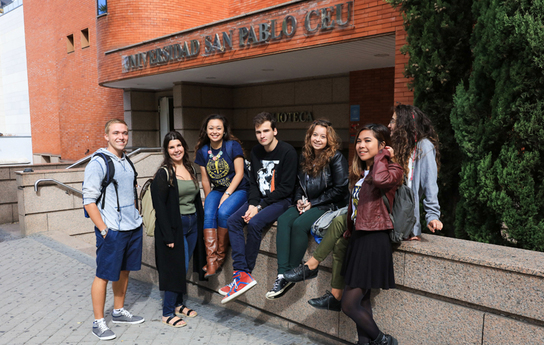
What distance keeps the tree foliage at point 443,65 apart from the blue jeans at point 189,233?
289 centimetres

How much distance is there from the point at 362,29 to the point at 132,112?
43.0 feet

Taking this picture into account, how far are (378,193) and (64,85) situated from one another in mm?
23200

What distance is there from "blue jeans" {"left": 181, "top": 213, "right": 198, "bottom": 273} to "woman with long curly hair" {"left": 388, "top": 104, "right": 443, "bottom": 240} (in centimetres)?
230

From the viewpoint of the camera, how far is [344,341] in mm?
3914

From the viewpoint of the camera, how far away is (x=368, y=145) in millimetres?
3301

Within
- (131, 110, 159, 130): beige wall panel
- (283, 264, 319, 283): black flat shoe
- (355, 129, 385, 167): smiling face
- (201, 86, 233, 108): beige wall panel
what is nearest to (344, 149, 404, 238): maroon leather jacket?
(355, 129, 385, 167): smiling face

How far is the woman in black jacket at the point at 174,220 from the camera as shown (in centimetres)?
424

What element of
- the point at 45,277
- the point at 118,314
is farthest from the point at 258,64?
the point at 118,314

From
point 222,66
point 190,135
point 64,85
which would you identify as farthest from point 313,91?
point 64,85

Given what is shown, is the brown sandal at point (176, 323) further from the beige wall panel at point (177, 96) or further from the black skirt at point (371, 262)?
the beige wall panel at point (177, 96)

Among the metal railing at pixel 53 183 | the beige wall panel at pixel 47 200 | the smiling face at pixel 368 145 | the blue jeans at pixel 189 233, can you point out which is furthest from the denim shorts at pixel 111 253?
the beige wall panel at pixel 47 200

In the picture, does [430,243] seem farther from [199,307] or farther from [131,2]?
[131,2]

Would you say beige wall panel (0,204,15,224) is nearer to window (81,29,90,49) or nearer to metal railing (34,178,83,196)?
metal railing (34,178,83,196)

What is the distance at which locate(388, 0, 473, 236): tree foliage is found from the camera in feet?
16.1
